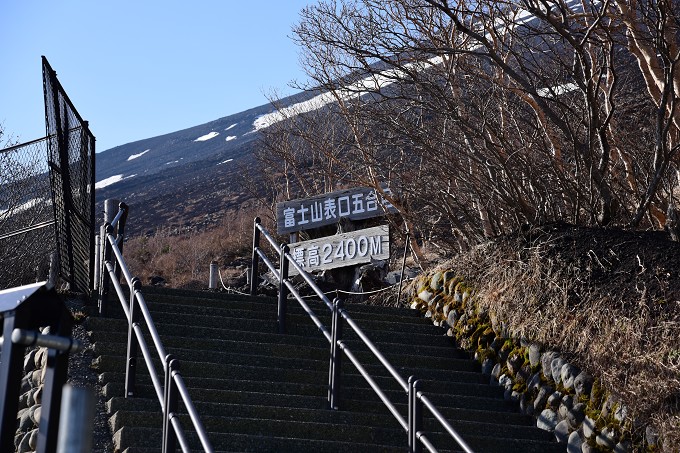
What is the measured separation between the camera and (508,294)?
8359mm

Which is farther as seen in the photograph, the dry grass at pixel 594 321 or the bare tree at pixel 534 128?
the bare tree at pixel 534 128

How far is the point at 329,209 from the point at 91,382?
6.65m

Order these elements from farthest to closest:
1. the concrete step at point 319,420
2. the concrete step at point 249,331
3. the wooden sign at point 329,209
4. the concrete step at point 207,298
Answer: the wooden sign at point 329,209 → the concrete step at point 207,298 → the concrete step at point 249,331 → the concrete step at point 319,420

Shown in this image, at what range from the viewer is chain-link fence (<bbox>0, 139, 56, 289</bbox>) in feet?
38.2

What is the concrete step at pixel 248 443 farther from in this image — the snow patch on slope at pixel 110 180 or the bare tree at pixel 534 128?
the snow patch on slope at pixel 110 180

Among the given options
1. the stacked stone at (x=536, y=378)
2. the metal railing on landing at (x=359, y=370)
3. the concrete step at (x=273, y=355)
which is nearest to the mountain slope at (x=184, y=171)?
the stacked stone at (x=536, y=378)

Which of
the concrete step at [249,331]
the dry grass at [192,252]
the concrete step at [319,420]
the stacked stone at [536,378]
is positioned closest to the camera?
the concrete step at [319,420]

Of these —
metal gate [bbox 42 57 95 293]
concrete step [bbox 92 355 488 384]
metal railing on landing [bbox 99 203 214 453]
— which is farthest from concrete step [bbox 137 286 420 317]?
concrete step [bbox 92 355 488 384]

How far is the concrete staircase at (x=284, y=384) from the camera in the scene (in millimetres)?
6207

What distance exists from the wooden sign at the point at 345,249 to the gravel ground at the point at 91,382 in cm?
419

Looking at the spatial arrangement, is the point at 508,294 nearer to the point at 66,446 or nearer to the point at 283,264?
the point at 283,264

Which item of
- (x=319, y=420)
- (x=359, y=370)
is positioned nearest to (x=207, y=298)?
(x=319, y=420)

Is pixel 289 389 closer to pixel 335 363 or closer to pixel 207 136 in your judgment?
pixel 335 363

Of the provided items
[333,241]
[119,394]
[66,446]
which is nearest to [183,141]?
[333,241]
